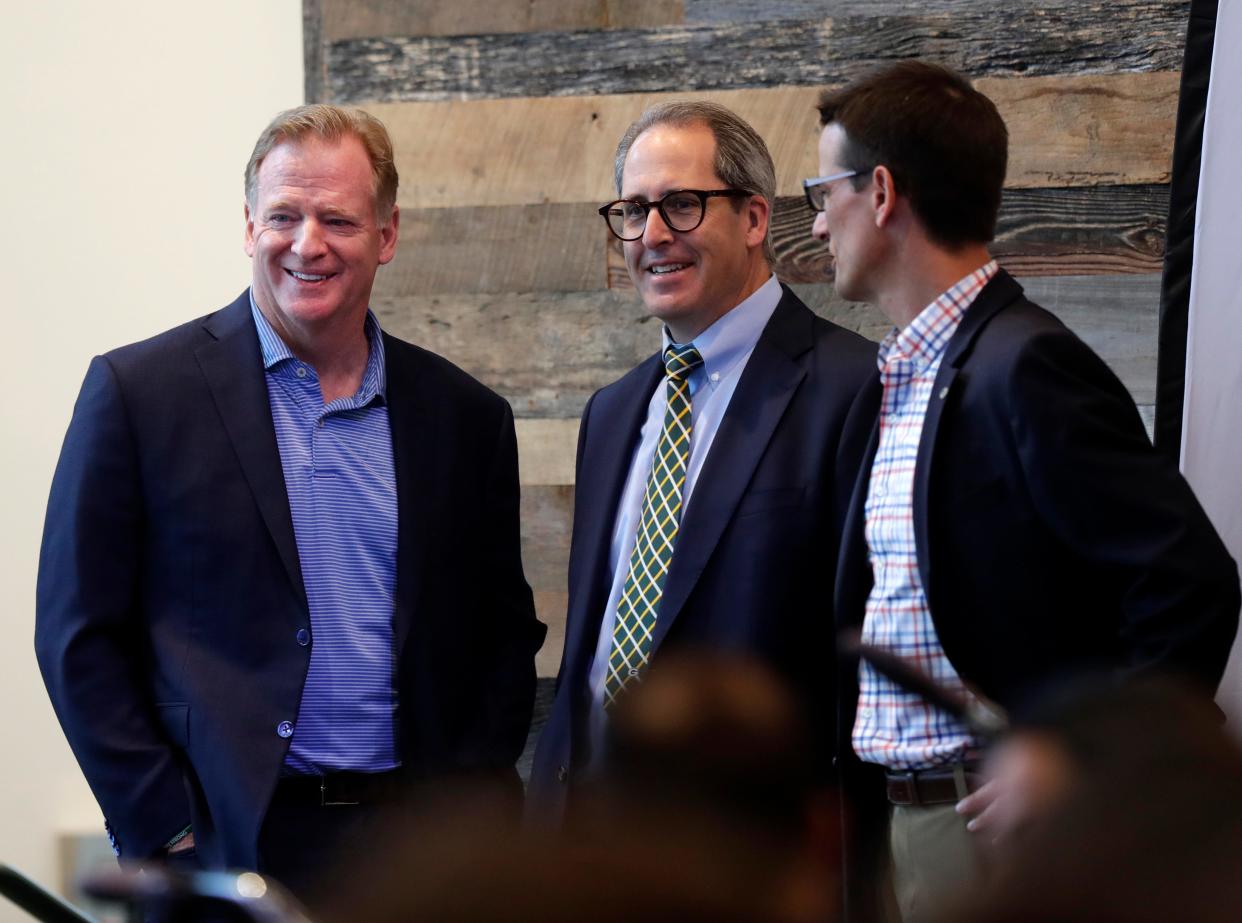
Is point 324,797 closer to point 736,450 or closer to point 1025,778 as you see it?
point 736,450

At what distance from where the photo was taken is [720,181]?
229 cm

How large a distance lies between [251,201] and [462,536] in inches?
24.4

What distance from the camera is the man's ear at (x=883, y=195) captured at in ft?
5.74

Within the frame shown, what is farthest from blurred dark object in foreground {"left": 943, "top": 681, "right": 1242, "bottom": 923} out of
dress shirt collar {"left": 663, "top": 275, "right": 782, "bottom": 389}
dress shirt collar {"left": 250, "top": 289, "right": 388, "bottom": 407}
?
dress shirt collar {"left": 250, "top": 289, "right": 388, "bottom": 407}

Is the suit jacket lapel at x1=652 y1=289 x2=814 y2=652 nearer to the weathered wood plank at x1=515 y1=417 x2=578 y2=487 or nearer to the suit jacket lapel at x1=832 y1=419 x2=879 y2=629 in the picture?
the suit jacket lapel at x1=832 y1=419 x2=879 y2=629

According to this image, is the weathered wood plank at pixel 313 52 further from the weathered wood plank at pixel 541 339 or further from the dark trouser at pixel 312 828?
the dark trouser at pixel 312 828

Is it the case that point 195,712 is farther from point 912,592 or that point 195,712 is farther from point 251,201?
point 912,592

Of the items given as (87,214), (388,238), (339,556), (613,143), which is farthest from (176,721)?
(87,214)

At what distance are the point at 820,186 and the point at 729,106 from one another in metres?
1.06

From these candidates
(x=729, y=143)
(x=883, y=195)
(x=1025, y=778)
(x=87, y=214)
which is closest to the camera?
(x=1025, y=778)

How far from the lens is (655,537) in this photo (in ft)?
6.94

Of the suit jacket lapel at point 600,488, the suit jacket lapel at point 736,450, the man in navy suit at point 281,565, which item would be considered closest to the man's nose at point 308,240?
the man in navy suit at point 281,565

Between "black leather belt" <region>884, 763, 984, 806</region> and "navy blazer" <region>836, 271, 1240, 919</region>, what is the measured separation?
0.06 metres

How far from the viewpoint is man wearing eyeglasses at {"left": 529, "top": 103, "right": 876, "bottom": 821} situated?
1994 mm
